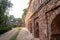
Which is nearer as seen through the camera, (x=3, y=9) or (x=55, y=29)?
(x=55, y=29)

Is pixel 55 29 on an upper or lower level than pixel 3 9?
lower

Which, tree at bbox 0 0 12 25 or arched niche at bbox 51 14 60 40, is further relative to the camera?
tree at bbox 0 0 12 25

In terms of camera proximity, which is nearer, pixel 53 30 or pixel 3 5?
pixel 53 30

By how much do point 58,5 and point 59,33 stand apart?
5.18ft

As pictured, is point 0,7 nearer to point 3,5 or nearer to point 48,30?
point 3,5

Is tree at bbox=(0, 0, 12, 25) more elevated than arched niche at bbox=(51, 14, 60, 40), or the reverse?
tree at bbox=(0, 0, 12, 25)

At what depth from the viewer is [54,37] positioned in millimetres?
5664

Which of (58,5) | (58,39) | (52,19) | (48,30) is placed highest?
(58,5)

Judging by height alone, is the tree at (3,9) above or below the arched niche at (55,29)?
above

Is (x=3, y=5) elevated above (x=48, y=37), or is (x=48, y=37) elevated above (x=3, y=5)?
(x=3, y=5)

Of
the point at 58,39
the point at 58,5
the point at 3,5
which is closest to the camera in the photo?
the point at 58,5

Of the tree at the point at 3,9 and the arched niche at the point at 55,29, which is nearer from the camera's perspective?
the arched niche at the point at 55,29

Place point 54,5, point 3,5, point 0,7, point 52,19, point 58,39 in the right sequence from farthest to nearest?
1. point 3,5
2. point 0,7
3. point 58,39
4. point 52,19
5. point 54,5

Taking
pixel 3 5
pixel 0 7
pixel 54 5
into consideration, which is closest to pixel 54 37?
pixel 54 5
